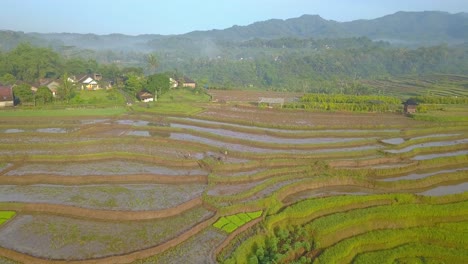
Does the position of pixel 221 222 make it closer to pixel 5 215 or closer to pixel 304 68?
pixel 5 215

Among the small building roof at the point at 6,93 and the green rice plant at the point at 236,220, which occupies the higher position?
the small building roof at the point at 6,93

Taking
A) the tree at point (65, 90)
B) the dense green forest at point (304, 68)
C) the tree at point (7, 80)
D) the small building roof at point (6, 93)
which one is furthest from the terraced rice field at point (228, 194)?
the dense green forest at point (304, 68)

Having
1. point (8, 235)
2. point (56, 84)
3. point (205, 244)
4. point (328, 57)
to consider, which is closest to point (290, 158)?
point (205, 244)

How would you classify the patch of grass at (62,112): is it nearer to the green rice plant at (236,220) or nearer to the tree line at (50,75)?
the tree line at (50,75)

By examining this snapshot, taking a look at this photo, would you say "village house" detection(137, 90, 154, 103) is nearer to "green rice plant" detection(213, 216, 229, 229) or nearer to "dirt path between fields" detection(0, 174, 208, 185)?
"dirt path between fields" detection(0, 174, 208, 185)

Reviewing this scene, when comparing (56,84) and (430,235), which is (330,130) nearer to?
(430,235)

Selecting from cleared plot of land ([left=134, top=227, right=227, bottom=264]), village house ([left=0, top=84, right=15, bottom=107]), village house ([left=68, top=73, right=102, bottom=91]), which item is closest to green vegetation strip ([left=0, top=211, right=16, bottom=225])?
cleared plot of land ([left=134, top=227, right=227, bottom=264])

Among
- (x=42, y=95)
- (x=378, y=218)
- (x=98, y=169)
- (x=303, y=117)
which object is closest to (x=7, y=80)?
(x=42, y=95)
